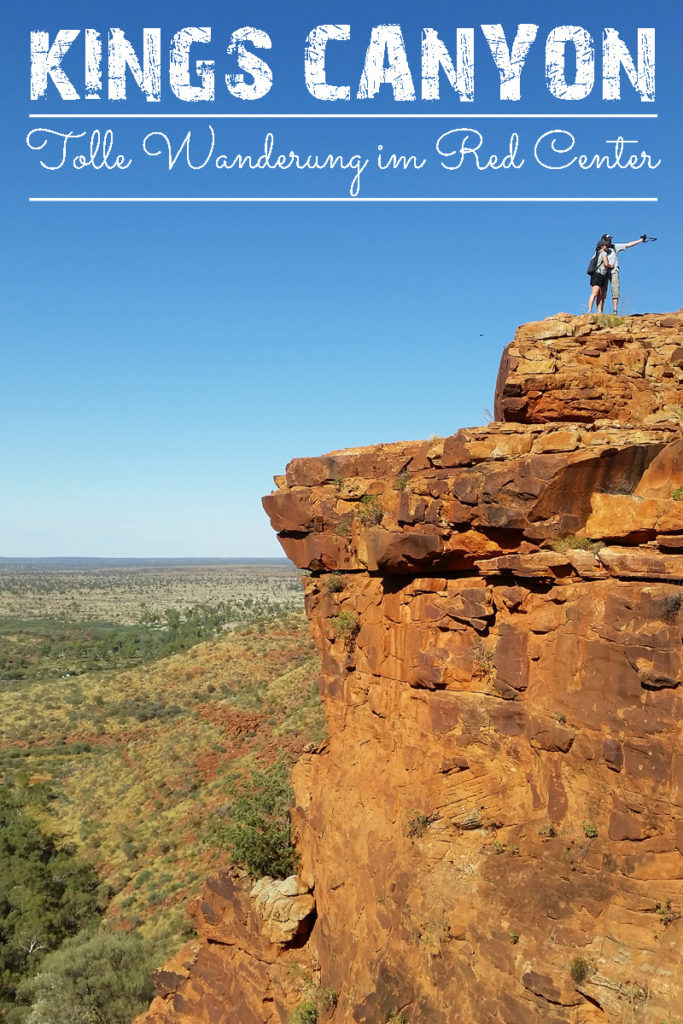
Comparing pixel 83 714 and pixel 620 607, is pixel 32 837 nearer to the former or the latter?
pixel 83 714

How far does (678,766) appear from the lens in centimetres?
740

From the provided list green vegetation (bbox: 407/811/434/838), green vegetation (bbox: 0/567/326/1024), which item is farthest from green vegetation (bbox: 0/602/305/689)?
green vegetation (bbox: 407/811/434/838)

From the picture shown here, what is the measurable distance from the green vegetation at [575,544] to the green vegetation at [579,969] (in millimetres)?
4935

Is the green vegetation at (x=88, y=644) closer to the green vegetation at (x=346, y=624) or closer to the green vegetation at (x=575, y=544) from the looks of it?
the green vegetation at (x=346, y=624)

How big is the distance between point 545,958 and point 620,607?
439 cm

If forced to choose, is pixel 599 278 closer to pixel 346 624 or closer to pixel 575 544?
pixel 575 544

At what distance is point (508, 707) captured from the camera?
9211mm

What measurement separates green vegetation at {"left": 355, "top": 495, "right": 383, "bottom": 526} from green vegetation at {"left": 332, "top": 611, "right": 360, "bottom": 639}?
1831mm

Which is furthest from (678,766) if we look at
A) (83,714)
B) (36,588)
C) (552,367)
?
(36,588)

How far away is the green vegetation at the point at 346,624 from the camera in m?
12.1

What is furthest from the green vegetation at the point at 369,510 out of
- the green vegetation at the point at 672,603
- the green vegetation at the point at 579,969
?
the green vegetation at the point at 579,969

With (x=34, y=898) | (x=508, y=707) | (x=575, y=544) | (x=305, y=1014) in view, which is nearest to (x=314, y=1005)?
(x=305, y=1014)

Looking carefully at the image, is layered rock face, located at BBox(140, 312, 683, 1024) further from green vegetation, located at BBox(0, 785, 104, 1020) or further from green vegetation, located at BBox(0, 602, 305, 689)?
green vegetation, located at BBox(0, 602, 305, 689)

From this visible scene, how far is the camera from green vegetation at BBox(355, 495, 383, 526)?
1152 cm
